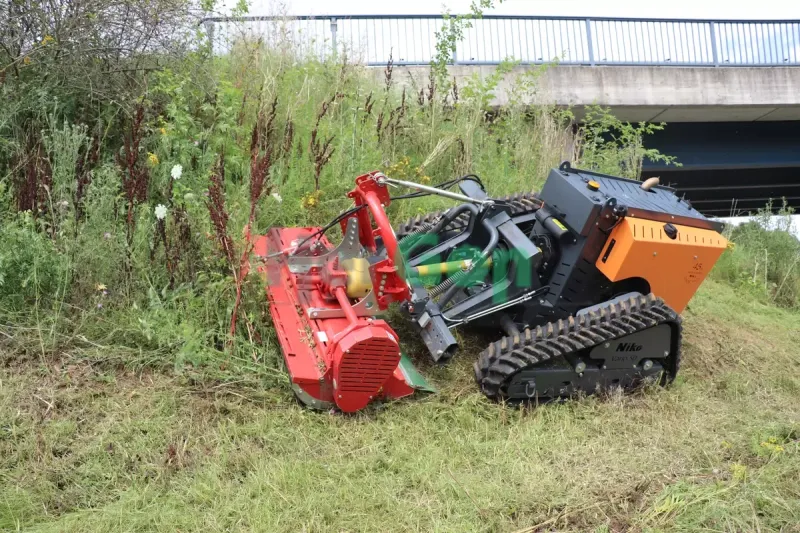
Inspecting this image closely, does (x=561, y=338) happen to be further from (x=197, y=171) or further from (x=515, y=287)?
(x=197, y=171)

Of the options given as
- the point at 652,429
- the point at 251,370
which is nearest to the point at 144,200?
the point at 251,370

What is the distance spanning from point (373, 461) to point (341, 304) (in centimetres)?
99

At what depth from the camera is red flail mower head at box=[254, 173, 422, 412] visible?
3.56 m

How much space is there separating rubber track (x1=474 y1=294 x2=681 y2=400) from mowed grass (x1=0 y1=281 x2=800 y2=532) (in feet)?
0.62

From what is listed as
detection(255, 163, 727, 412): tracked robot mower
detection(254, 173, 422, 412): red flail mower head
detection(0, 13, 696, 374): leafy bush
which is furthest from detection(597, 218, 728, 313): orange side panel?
detection(0, 13, 696, 374): leafy bush

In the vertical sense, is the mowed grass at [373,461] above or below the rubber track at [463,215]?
below

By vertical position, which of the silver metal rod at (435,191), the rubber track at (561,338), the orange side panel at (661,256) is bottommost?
the rubber track at (561,338)

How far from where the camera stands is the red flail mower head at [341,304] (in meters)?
3.56

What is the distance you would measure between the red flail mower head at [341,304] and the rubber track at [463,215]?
2.36 ft

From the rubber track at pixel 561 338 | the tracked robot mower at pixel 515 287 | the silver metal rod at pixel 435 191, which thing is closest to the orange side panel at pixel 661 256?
the tracked robot mower at pixel 515 287

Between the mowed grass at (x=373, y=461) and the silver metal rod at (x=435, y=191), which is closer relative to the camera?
the mowed grass at (x=373, y=461)

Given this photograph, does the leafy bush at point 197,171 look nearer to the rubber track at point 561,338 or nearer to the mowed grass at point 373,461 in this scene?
the mowed grass at point 373,461

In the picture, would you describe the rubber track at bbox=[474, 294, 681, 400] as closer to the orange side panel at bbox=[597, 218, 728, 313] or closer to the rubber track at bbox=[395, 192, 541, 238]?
the orange side panel at bbox=[597, 218, 728, 313]

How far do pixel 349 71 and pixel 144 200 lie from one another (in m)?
3.63
